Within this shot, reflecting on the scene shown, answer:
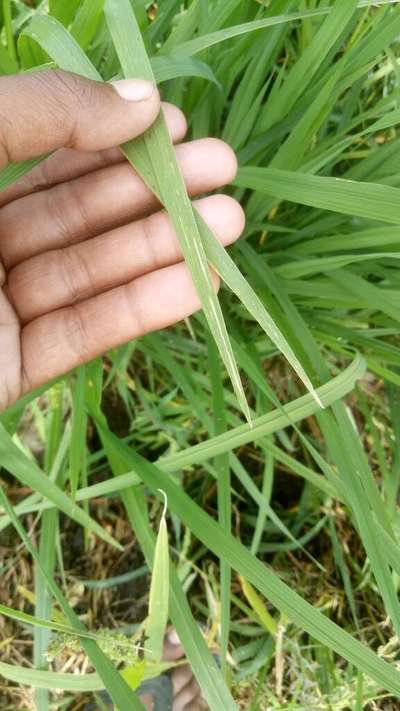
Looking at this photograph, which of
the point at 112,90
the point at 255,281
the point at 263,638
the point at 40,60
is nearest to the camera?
the point at 112,90

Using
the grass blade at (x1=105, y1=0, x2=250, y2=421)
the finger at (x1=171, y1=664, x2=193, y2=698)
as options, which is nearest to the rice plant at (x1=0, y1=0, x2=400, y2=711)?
the grass blade at (x1=105, y1=0, x2=250, y2=421)

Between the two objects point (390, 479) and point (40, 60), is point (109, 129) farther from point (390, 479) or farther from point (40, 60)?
point (390, 479)

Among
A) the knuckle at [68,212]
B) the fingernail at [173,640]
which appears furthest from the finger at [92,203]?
the fingernail at [173,640]

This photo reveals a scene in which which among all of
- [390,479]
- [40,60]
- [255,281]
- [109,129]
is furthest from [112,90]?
[390,479]

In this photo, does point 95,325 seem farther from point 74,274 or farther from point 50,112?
point 50,112

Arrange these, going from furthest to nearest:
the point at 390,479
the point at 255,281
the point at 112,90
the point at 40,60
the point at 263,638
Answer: the point at 263,638
the point at 390,479
the point at 255,281
the point at 40,60
the point at 112,90

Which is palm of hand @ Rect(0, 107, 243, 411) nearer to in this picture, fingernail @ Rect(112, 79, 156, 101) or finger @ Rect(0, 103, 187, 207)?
finger @ Rect(0, 103, 187, 207)

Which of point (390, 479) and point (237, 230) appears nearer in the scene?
point (237, 230)

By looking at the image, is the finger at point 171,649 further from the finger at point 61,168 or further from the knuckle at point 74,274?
the finger at point 61,168
